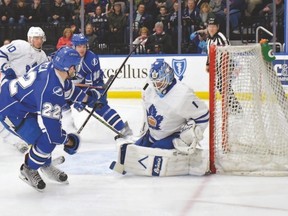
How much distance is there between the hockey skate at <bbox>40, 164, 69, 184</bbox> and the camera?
336cm

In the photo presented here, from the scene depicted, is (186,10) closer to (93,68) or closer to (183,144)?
(93,68)

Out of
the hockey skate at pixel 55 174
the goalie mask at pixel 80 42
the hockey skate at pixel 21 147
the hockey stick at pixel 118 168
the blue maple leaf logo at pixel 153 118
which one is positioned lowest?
the hockey skate at pixel 21 147

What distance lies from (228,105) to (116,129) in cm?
149

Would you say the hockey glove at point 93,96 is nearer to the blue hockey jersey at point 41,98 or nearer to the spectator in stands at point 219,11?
the blue hockey jersey at point 41,98

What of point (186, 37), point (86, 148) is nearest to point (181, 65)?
point (186, 37)

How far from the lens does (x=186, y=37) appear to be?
8.38 meters

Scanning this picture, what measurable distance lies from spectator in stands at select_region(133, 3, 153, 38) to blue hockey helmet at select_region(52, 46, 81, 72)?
5544mm

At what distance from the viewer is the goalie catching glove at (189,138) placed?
3.43 meters

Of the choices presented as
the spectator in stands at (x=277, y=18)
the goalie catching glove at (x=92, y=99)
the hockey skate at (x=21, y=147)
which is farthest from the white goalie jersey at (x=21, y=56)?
the spectator in stands at (x=277, y=18)

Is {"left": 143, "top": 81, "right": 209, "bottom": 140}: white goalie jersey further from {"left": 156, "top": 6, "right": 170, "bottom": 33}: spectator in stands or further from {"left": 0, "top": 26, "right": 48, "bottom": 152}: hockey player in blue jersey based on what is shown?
{"left": 156, "top": 6, "right": 170, "bottom": 33}: spectator in stands

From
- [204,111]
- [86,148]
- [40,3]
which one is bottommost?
[86,148]

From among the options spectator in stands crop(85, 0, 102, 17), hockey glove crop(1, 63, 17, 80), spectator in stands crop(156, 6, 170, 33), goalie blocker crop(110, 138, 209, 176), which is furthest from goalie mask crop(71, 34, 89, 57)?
spectator in stands crop(85, 0, 102, 17)

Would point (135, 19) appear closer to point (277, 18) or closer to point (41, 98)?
point (277, 18)

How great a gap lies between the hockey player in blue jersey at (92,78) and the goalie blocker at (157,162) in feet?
4.37
